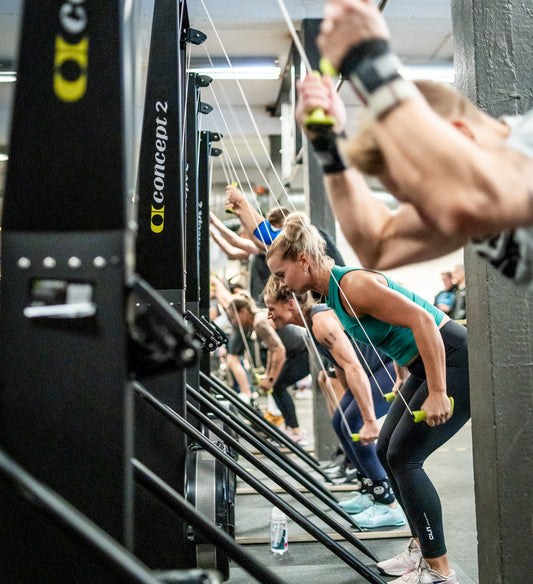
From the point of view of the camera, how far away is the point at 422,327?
7.52 ft

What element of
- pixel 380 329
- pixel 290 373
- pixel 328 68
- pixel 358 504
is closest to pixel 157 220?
pixel 380 329

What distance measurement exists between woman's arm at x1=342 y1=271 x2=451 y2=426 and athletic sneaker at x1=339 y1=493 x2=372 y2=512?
1.63m

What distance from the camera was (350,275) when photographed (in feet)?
8.12

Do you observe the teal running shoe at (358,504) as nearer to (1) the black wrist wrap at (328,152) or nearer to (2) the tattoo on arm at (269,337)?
A: (2) the tattoo on arm at (269,337)

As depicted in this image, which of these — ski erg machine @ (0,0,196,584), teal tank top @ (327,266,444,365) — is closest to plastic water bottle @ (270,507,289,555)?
teal tank top @ (327,266,444,365)

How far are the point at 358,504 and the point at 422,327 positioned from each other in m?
1.86

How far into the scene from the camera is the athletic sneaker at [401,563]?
2.76 metres

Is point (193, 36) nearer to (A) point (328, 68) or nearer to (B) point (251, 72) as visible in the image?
(A) point (328, 68)

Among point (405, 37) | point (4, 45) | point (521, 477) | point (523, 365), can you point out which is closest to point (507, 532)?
point (521, 477)

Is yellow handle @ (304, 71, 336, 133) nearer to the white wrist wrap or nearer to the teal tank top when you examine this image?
the white wrist wrap

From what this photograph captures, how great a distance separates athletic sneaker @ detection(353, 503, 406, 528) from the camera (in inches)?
138

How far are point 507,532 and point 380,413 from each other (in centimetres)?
166

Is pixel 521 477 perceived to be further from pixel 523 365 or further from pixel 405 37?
pixel 405 37

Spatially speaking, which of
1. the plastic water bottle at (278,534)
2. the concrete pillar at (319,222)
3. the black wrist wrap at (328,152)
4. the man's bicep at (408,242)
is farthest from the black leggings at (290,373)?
the black wrist wrap at (328,152)
